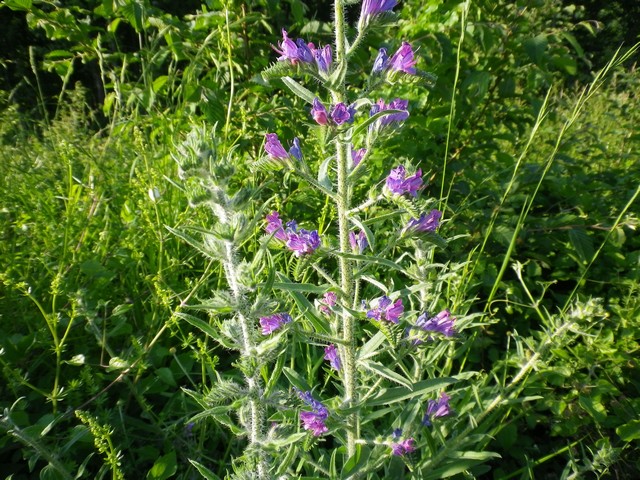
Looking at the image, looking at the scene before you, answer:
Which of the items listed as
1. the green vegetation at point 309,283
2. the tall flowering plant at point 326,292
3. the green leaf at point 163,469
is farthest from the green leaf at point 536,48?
the green leaf at point 163,469

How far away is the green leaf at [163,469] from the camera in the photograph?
136 cm

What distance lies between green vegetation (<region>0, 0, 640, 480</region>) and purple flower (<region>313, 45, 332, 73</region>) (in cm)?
18

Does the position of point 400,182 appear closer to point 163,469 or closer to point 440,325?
point 440,325

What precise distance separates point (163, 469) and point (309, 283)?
690mm

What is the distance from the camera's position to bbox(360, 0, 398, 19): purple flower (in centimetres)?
119

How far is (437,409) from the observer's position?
57.5 inches

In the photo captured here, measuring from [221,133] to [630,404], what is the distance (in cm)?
212

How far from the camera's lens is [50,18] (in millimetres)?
2221

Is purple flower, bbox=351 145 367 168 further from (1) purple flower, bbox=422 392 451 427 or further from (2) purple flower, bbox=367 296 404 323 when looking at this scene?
(1) purple flower, bbox=422 392 451 427

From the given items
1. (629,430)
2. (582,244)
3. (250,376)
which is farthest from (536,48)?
(250,376)

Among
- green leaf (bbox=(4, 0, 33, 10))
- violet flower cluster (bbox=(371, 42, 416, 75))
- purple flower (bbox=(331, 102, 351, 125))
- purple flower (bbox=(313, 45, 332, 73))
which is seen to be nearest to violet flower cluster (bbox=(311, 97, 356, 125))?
purple flower (bbox=(331, 102, 351, 125))

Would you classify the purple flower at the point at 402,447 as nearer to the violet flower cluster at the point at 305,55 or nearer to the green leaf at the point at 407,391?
the green leaf at the point at 407,391

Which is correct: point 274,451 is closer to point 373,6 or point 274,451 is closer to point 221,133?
point 373,6

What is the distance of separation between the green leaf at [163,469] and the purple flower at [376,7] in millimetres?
1354
